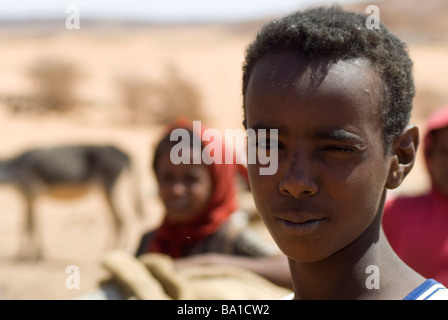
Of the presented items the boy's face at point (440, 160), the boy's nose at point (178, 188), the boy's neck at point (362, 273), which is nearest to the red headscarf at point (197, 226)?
the boy's nose at point (178, 188)

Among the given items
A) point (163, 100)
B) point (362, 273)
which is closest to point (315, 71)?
point (362, 273)

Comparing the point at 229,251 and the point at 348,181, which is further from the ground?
the point at 229,251

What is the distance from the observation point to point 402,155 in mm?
1627

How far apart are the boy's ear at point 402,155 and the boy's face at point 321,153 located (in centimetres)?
7

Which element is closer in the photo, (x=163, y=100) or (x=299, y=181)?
(x=299, y=181)

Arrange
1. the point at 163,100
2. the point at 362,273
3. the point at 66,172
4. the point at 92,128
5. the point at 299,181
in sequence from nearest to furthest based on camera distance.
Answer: the point at 299,181 → the point at 362,273 → the point at 66,172 → the point at 92,128 → the point at 163,100

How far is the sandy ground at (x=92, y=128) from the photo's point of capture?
24.5 feet

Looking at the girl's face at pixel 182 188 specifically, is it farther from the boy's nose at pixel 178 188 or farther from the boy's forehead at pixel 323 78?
the boy's forehead at pixel 323 78

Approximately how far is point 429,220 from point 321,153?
2.22m

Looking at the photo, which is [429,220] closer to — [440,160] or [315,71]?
[440,160]
